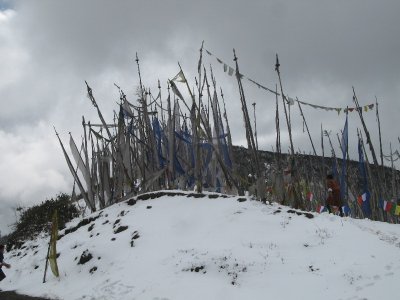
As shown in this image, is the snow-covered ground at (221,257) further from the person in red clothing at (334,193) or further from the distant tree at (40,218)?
the distant tree at (40,218)

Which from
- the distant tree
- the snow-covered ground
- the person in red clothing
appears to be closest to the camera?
the snow-covered ground

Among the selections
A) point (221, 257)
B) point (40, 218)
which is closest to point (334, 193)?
point (221, 257)

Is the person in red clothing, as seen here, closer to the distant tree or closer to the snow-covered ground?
the snow-covered ground

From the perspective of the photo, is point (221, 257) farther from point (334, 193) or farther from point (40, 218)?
point (40, 218)

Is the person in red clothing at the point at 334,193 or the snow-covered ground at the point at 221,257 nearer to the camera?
the snow-covered ground at the point at 221,257

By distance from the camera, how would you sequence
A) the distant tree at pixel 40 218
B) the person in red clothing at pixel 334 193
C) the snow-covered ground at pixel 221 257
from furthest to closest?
1. the distant tree at pixel 40 218
2. the person in red clothing at pixel 334 193
3. the snow-covered ground at pixel 221 257

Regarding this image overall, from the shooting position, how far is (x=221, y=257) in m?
8.79

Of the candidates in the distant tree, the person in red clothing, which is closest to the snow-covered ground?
the person in red clothing

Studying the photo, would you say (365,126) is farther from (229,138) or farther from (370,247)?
(370,247)

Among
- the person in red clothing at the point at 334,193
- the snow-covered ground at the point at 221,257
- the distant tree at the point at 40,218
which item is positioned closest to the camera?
the snow-covered ground at the point at 221,257

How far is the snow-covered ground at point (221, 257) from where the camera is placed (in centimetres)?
712

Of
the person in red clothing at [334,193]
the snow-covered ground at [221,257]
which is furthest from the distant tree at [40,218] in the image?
the person in red clothing at [334,193]

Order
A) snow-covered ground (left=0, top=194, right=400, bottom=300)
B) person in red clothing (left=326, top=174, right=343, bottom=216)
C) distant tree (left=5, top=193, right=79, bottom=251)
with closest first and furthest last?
snow-covered ground (left=0, top=194, right=400, bottom=300) < person in red clothing (left=326, top=174, right=343, bottom=216) < distant tree (left=5, top=193, right=79, bottom=251)

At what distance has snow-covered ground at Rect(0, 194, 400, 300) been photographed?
712 cm
